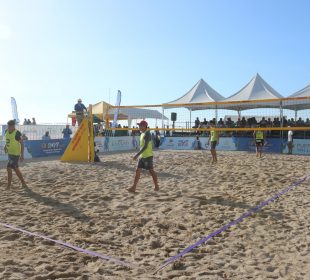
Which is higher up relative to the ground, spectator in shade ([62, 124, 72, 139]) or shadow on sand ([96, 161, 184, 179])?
spectator in shade ([62, 124, 72, 139])

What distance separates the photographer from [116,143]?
1947cm

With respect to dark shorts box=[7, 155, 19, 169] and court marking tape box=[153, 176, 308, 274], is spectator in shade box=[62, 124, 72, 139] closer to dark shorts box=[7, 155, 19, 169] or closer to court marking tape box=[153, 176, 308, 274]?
dark shorts box=[7, 155, 19, 169]

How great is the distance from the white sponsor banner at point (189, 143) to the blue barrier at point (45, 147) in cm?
572

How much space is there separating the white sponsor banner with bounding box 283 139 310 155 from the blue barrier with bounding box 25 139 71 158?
32.5ft

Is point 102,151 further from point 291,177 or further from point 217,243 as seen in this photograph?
point 217,243

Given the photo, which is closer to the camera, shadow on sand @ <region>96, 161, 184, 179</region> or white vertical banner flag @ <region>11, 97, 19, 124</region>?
shadow on sand @ <region>96, 161, 184, 179</region>

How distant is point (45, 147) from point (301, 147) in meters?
11.1

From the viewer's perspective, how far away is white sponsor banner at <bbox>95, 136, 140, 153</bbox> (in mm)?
18250

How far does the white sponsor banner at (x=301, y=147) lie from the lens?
17016 millimetres

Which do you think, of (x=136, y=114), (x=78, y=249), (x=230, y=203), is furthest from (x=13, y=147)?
(x=136, y=114)

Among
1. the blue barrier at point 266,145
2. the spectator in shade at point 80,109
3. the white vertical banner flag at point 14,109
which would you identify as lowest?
the blue barrier at point 266,145

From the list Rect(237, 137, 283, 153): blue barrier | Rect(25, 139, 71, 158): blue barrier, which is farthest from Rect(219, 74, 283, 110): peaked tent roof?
Rect(25, 139, 71, 158): blue barrier

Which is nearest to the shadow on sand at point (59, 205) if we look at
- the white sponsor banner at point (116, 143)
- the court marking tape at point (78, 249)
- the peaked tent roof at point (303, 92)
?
the court marking tape at point (78, 249)

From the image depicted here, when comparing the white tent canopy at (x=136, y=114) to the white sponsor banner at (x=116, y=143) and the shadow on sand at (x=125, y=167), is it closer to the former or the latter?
the white sponsor banner at (x=116, y=143)
